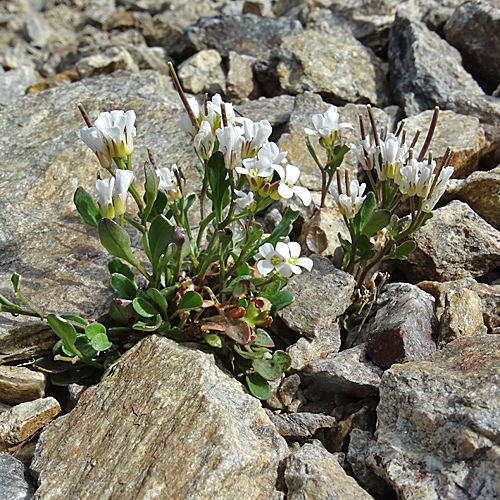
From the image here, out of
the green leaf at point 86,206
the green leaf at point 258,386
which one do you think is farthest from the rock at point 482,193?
the green leaf at point 86,206

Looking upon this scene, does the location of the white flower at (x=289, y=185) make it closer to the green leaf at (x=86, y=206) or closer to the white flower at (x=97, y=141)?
the white flower at (x=97, y=141)

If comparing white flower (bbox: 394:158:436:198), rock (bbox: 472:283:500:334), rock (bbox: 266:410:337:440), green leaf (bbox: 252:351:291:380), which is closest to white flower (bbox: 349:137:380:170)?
white flower (bbox: 394:158:436:198)

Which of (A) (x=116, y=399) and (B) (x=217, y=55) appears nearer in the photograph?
(A) (x=116, y=399)

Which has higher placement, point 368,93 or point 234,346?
point 368,93

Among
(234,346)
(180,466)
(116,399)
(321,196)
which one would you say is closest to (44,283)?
(116,399)

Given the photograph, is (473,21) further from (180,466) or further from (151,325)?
(180,466)

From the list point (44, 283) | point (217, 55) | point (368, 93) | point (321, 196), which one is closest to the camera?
point (44, 283)
